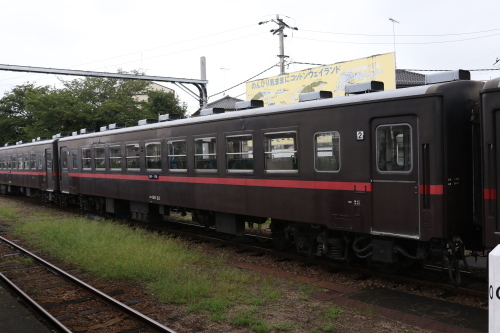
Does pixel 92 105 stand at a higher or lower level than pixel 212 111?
higher

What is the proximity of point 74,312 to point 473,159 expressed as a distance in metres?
6.29

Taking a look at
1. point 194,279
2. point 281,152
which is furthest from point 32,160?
point 194,279

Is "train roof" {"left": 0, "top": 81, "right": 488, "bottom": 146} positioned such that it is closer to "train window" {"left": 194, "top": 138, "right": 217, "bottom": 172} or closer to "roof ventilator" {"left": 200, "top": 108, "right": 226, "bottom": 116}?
"roof ventilator" {"left": 200, "top": 108, "right": 226, "bottom": 116}

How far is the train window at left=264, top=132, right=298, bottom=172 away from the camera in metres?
8.71

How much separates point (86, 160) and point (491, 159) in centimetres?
1405

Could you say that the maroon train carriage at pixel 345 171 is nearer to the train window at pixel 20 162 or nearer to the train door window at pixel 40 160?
the train door window at pixel 40 160

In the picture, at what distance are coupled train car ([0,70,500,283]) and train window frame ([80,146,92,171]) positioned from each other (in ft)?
17.0

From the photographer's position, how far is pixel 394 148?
23.4 feet

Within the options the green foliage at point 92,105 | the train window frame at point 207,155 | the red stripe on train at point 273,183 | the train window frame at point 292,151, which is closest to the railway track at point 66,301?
the red stripe on train at point 273,183

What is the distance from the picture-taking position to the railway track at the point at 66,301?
6.11 metres

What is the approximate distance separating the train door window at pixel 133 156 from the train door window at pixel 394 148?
820 cm

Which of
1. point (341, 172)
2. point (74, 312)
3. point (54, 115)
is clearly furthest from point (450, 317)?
point (54, 115)

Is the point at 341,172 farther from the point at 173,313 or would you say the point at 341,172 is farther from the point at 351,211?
the point at 173,313

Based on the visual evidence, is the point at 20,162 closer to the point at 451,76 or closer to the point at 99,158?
the point at 99,158
